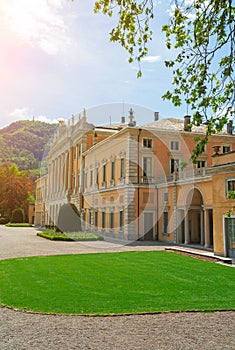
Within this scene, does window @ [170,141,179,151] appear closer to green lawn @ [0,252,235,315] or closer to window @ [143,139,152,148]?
window @ [143,139,152,148]

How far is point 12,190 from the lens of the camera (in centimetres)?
6281

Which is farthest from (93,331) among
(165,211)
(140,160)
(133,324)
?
(140,160)

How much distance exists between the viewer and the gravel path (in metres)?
4.99

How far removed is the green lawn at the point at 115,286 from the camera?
714cm

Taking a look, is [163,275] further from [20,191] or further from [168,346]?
[20,191]

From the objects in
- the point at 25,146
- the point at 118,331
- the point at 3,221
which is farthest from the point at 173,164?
the point at 25,146

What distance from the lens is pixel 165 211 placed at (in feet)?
84.3

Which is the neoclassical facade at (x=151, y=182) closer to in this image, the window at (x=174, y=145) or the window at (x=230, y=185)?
the window at (x=174, y=145)

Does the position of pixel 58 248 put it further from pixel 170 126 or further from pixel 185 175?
pixel 170 126

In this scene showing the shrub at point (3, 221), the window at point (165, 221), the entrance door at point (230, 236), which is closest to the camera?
the entrance door at point (230, 236)

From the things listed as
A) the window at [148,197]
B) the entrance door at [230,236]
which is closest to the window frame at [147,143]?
the window at [148,197]

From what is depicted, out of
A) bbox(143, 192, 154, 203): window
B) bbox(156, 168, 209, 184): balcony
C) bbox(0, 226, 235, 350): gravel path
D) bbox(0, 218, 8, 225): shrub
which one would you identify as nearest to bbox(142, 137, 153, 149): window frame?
bbox(156, 168, 209, 184): balcony

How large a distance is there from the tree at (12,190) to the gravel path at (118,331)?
5795 centimetres

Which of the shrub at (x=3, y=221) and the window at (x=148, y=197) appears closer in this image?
the window at (x=148, y=197)
